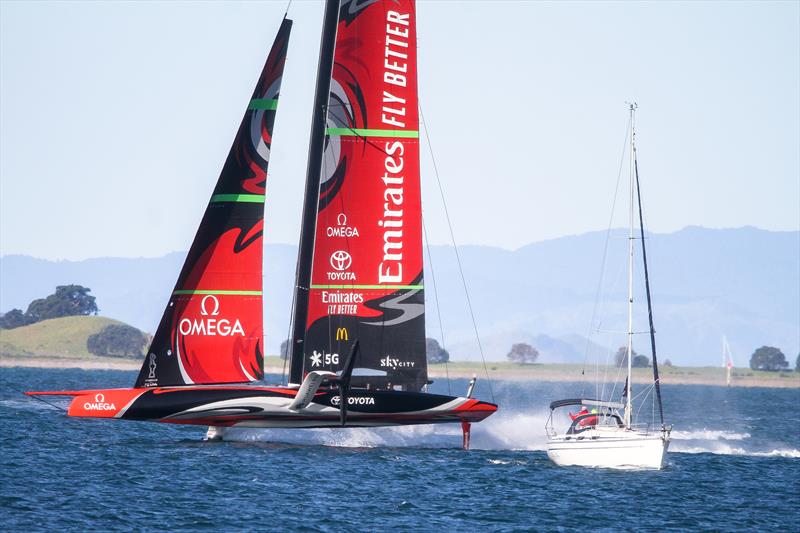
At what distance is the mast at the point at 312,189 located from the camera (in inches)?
1623

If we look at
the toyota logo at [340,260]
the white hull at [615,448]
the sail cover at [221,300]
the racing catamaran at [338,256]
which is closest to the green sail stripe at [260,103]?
the racing catamaran at [338,256]

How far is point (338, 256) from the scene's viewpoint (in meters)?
41.4

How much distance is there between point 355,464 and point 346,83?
38.0 ft

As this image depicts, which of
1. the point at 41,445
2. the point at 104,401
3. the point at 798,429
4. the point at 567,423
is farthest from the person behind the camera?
the point at 798,429

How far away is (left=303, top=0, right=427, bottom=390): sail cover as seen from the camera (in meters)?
41.4

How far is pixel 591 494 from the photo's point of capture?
36156 mm

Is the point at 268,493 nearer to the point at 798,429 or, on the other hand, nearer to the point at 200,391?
the point at 200,391

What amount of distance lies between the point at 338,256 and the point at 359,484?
317 inches

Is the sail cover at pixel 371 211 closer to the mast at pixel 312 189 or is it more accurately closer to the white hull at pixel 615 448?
the mast at pixel 312 189

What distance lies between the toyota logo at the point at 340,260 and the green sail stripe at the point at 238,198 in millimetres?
2889

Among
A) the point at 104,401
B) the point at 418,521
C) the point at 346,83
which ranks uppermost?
the point at 346,83

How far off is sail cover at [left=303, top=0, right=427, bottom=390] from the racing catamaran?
3 centimetres

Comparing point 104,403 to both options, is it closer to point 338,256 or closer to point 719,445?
point 338,256

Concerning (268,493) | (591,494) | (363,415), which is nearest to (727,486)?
(591,494)
